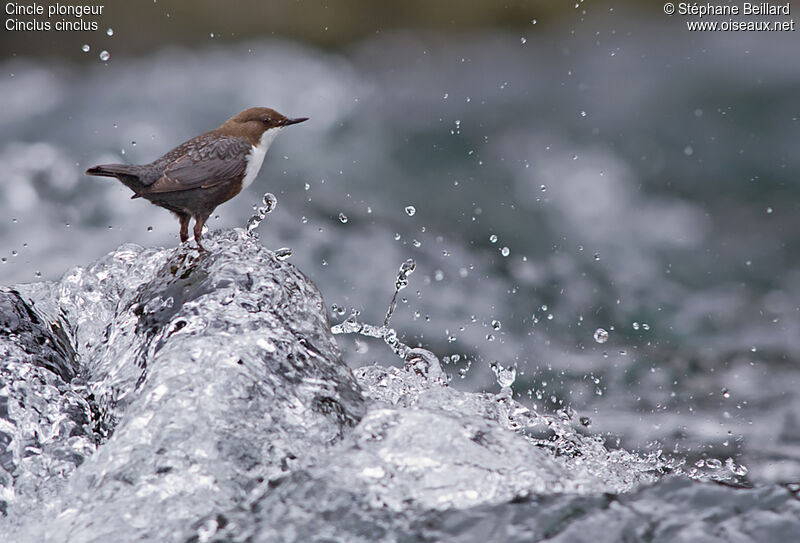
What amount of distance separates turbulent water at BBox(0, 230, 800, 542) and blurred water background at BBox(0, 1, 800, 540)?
2.73m

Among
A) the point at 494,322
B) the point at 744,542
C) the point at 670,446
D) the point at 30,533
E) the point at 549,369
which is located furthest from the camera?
the point at 494,322

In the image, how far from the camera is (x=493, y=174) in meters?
7.89

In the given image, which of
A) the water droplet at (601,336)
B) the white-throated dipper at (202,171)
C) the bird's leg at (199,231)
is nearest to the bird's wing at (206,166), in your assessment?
the white-throated dipper at (202,171)

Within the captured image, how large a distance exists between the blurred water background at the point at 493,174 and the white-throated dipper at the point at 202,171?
2557mm

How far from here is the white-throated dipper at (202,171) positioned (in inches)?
128

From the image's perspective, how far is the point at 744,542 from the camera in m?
2.13

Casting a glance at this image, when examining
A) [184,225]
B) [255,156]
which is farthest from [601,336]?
[184,225]

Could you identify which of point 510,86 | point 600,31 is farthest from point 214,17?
point 600,31

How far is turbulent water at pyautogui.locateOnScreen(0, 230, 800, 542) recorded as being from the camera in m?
2.17

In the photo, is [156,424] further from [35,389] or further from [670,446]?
[670,446]

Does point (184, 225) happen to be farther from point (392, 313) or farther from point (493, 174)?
point (493, 174)

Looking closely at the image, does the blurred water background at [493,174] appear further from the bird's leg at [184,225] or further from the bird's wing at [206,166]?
the bird's wing at [206,166]

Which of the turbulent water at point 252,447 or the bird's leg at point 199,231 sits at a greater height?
the bird's leg at point 199,231

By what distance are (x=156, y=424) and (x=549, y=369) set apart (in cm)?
376
